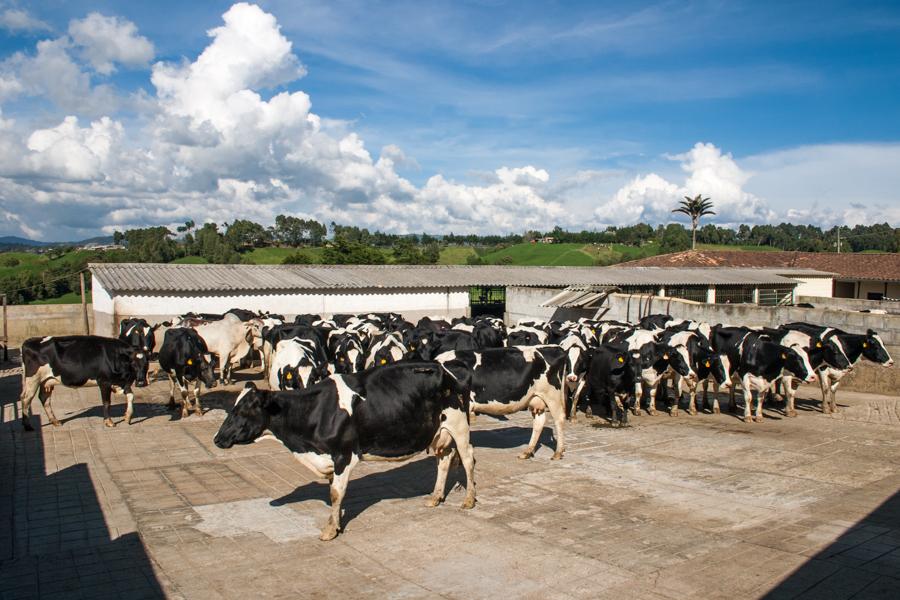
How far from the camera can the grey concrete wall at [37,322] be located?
32281mm

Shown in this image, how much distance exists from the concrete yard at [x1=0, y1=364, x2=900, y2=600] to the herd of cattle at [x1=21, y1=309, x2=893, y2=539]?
2.39 ft

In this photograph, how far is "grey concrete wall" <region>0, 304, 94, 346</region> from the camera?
32.3 m

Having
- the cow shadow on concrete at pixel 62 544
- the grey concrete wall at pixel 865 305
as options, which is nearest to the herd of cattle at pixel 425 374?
the cow shadow on concrete at pixel 62 544

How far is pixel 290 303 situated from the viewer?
29.8 m

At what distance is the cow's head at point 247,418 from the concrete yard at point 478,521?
112 centimetres

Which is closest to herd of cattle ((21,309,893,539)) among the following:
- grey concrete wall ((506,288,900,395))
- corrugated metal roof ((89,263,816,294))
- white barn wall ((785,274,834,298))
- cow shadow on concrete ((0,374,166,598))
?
cow shadow on concrete ((0,374,166,598))

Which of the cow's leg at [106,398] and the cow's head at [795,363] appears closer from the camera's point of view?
the cow's leg at [106,398]

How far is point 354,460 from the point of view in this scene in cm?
751

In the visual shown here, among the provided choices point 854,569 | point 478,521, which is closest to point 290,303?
point 478,521

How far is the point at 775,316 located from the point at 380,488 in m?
16.2

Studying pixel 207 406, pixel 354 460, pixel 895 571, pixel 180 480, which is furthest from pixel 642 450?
pixel 207 406

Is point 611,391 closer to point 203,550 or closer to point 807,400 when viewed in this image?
point 807,400

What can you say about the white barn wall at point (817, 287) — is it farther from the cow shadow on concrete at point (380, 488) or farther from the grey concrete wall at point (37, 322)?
the grey concrete wall at point (37, 322)

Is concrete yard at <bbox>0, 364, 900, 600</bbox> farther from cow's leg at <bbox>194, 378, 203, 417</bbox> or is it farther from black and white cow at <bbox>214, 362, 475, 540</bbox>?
cow's leg at <bbox>194, 378, 203, 417</bbox>
